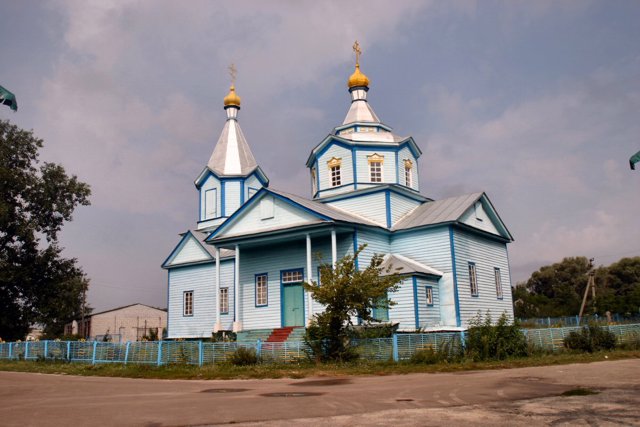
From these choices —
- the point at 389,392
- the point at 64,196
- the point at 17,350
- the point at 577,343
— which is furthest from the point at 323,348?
the point at 64,196

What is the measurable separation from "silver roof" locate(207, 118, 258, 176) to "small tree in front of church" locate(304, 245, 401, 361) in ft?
56.9

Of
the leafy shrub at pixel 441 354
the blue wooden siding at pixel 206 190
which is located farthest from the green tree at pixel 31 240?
the leafy shrub at pixel 441 354

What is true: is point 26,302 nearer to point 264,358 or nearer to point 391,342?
point 264,358

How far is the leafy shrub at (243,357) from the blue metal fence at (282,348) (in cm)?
23

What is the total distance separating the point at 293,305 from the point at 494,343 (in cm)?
946

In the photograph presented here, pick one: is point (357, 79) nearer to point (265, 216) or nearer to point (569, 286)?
point (265, 216)

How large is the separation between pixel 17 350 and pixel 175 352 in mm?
11056

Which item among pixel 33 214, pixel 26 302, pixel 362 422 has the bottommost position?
pixel 362 422

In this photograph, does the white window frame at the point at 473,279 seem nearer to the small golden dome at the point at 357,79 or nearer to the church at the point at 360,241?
the church at the point at 360,241

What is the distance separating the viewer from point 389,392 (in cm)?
1109

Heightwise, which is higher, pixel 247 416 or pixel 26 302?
pixel 26 302

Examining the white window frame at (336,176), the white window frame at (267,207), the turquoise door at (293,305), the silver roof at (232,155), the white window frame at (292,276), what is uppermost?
the silver roof at (232,155)

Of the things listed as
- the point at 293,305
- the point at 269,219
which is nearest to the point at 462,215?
→ the point at 293,305

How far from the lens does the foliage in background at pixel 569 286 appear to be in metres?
48.2
